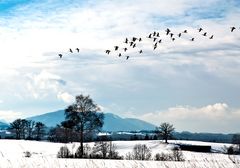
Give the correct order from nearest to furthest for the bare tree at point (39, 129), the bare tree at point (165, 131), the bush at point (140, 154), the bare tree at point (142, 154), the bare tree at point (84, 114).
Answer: the bush at point (140, 154) → the bare tree at point (142, 154) → the bare tree at point (84, 114) → the bare tree at point (165, 131) → the bare tree at point (39, 129)

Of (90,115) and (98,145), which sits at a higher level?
(90,115)

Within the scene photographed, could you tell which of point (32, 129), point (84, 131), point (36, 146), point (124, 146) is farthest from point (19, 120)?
point (84, 131)

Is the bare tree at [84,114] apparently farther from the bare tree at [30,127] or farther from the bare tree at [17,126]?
the bare tree at [30,127]

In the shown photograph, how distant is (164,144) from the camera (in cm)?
12888

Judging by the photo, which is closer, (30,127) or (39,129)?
(30,127)

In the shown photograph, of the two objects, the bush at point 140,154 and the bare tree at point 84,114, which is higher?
the bare tree at point 84,114

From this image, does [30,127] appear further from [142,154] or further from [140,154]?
[142,154]

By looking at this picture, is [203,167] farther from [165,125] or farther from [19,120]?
[19,120]

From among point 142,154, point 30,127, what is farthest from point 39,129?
point 142,154

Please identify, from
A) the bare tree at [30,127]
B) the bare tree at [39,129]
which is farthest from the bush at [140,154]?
the bare tree at [39,129]

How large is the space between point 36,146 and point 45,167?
287 feet

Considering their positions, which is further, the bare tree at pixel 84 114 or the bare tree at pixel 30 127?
the bare tree at pixel 30 127

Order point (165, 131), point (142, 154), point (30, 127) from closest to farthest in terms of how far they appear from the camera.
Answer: point (142, 154)
point (165, 131)
point (30, 127)

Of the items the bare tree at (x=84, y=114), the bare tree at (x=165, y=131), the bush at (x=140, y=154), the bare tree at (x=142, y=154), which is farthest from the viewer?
the bare tree at (x=165, y=131)
